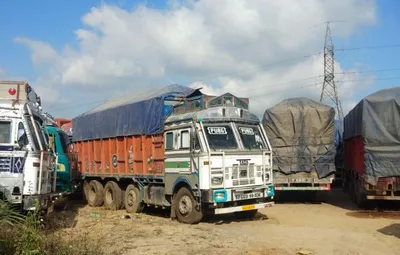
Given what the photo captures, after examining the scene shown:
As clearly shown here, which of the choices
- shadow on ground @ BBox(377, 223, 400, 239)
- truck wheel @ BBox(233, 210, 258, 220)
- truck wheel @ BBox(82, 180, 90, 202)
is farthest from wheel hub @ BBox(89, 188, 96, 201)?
shadow on ground @ BBox(377, 223, 400, 239)

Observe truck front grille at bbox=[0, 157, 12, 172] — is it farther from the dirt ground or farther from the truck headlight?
the truck headlight

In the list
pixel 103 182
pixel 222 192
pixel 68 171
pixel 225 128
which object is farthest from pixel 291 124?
pixel 68 171

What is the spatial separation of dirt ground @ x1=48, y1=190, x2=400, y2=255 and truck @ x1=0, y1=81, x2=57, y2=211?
1.25 meters

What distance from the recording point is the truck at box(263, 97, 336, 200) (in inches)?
591

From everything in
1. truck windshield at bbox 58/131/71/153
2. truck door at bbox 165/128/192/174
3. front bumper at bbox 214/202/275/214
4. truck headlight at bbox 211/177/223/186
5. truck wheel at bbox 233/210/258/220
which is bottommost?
truck wheel at bbox 233/210/258/220

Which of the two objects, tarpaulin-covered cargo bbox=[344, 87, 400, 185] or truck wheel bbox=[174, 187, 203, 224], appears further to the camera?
tarpaulin-covered cargo bbox=[344, 87, 400, 185]

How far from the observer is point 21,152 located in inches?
349

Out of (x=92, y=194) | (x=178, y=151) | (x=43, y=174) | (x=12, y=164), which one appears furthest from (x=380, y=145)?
(x=92, y=194)

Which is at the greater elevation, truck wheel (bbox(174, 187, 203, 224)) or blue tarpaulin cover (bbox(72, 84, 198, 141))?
blue tarpaulin cover (bbox(72, 84, 198, 141))

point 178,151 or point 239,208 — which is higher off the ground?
point 178,151

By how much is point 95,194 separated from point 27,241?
35.0 feet

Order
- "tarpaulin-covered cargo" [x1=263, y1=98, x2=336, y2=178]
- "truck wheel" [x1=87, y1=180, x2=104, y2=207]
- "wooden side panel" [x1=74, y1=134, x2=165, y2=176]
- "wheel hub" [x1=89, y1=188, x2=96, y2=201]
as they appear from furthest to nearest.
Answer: "wheel hub" [x1=89, y1=188, x2=96, y2=201] < "truck wheel" [x1=87, y1=180, x2=104, y2=207] < "tarpaulin-covered cargo" [x1=263, y1=98, x2=336, y2=178] < "wooden side panel" [x1=74, y1=134, x2=165, y2=176]

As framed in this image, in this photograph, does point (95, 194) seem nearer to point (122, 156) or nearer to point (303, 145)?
point (122, 156)

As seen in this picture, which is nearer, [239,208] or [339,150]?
[239,208]
